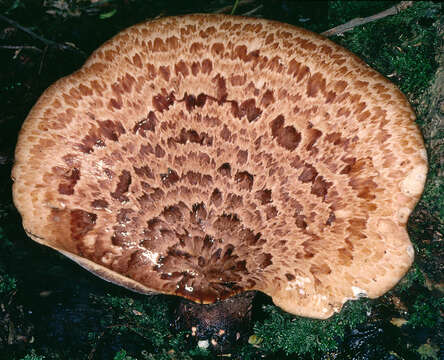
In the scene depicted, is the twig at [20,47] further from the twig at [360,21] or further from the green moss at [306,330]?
the green moss at [306,330]

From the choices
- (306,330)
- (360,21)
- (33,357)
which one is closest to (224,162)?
(306,330)

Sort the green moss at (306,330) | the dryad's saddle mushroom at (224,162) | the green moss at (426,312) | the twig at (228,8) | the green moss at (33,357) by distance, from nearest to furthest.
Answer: the dryad's saddle mushroom at (224,162)
the green moss at (33,357)
the green moss at (306,330)
the green moss at (426,312)
the twig at (228,8)

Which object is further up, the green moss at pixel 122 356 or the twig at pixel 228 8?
the twig at pixel 228 8

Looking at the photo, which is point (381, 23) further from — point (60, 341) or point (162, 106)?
point (60, 341)

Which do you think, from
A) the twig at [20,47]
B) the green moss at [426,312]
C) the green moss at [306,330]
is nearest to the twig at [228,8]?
the twig at [20,47]

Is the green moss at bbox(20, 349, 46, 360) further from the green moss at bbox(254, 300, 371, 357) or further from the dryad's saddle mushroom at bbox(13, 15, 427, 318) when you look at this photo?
the green moss at bbox(254, 300, 371, 357)

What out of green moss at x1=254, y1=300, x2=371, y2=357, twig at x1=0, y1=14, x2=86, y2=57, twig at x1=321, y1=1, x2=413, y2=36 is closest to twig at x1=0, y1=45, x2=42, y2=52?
twig at x1=0, y1=14, x2=86, y2=57
